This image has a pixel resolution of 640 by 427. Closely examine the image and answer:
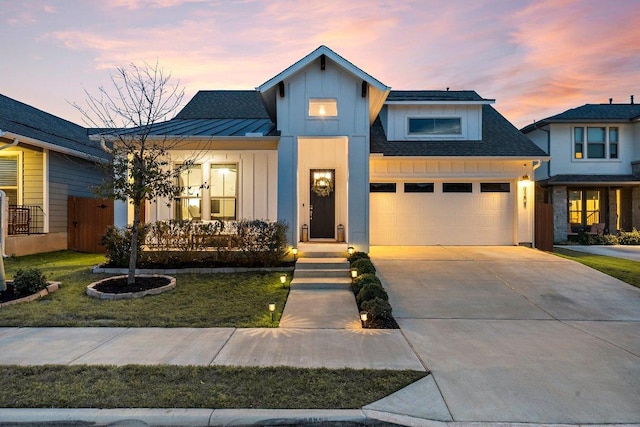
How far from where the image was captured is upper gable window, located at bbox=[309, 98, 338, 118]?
10820 millimetres

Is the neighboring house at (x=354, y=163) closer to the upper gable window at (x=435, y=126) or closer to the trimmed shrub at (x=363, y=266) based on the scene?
the upper gable window at (x=435, y=126)

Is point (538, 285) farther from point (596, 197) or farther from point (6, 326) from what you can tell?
point (596, 197)

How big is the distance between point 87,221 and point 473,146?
47.6 ft

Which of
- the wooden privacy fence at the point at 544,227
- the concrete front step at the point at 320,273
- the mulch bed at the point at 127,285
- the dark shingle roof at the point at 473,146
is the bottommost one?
the mulch bed at the point at 127,285

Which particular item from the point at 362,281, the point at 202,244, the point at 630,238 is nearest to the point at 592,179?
the point at 630,238

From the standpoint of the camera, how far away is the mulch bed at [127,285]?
7590 mm

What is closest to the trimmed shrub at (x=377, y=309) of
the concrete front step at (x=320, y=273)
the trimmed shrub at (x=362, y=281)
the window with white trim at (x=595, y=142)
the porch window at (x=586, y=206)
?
the trimmed shrub at (x=362, y=281)

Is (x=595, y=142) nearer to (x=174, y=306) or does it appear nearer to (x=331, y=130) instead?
(x=331, y=130)

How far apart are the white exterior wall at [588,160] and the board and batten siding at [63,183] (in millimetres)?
19039

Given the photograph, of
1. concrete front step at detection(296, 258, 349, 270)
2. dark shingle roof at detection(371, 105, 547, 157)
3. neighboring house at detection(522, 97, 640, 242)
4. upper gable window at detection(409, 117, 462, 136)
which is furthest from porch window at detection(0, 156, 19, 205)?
neighboring house at detection(522, 97, 640, 242)

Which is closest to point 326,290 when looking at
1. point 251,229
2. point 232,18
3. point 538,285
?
point 251,229

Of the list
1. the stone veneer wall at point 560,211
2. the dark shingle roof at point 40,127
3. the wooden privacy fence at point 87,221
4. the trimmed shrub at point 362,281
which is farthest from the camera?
the stone veneer wall at point 560,211

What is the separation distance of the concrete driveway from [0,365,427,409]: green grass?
0.79 m

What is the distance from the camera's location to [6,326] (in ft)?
18.9
